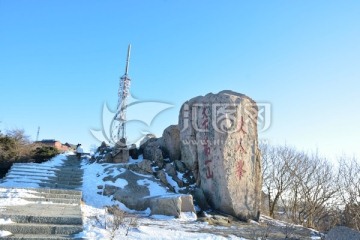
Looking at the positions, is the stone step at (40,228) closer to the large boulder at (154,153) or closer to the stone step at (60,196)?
the stone step at (60,196)

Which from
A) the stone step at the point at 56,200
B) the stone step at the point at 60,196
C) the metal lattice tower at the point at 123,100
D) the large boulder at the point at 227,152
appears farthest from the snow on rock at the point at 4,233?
the metal lattice tower at the point at 123,100

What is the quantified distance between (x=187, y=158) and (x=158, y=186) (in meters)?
2.23

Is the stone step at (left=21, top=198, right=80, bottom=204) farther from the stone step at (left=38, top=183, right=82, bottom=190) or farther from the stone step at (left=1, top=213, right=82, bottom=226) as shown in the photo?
the stone step at (left=38, top=183, right=82, bottom=190)

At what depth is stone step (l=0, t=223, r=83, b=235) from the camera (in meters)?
5.10

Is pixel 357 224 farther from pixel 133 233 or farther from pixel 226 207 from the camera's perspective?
pixel 133 233

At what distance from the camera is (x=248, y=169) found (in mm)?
12016

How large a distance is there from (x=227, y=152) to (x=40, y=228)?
7684 millimetres

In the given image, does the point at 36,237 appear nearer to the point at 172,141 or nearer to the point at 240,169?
the point at 240,169

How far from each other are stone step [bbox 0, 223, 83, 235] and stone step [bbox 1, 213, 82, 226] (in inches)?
8.7

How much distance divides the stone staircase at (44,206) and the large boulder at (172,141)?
13.7 feet

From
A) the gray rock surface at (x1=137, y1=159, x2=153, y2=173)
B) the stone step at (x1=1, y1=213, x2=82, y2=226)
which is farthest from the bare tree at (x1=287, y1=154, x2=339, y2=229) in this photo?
the stone step at (x1=1, y1=213, x2=82, y2=226)

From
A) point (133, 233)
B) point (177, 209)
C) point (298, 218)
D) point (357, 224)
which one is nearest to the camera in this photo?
point (133, 233)

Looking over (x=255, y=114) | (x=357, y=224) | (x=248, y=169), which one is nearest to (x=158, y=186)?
(x=248, y=169)

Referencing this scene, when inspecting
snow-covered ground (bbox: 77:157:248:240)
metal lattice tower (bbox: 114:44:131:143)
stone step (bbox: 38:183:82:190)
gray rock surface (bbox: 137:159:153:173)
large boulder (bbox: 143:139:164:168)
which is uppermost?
metal lattice tower (bbox: 114:44:131:143)
